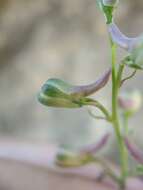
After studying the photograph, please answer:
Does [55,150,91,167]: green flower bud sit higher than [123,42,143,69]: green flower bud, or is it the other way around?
[123,42,143,69]: green flower bud

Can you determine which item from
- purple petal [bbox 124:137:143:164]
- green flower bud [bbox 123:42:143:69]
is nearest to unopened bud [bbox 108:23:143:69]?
green flower bud [bbox 123:42:143:69]

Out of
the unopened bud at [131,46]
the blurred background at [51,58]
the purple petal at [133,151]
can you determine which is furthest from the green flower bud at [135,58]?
the blurred background at [51,58]

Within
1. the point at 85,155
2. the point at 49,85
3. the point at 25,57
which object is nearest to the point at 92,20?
the point at 25,57

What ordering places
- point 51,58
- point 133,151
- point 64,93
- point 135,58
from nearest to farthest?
point 135,58
point 64,93
point 133,151
point 51,58

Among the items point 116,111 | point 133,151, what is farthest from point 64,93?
point 133,151

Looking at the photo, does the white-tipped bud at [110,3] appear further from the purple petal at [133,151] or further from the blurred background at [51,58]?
the blurred background at [51,58]

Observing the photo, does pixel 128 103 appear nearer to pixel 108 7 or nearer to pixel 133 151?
pixel 133 151

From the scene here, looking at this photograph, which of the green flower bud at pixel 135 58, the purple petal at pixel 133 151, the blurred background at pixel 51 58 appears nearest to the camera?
the green flower bud at pixel 135 58

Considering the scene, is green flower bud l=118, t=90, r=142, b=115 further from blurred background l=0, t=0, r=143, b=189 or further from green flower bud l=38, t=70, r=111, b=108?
blurred background l=0, t=0, r=143, b=189
